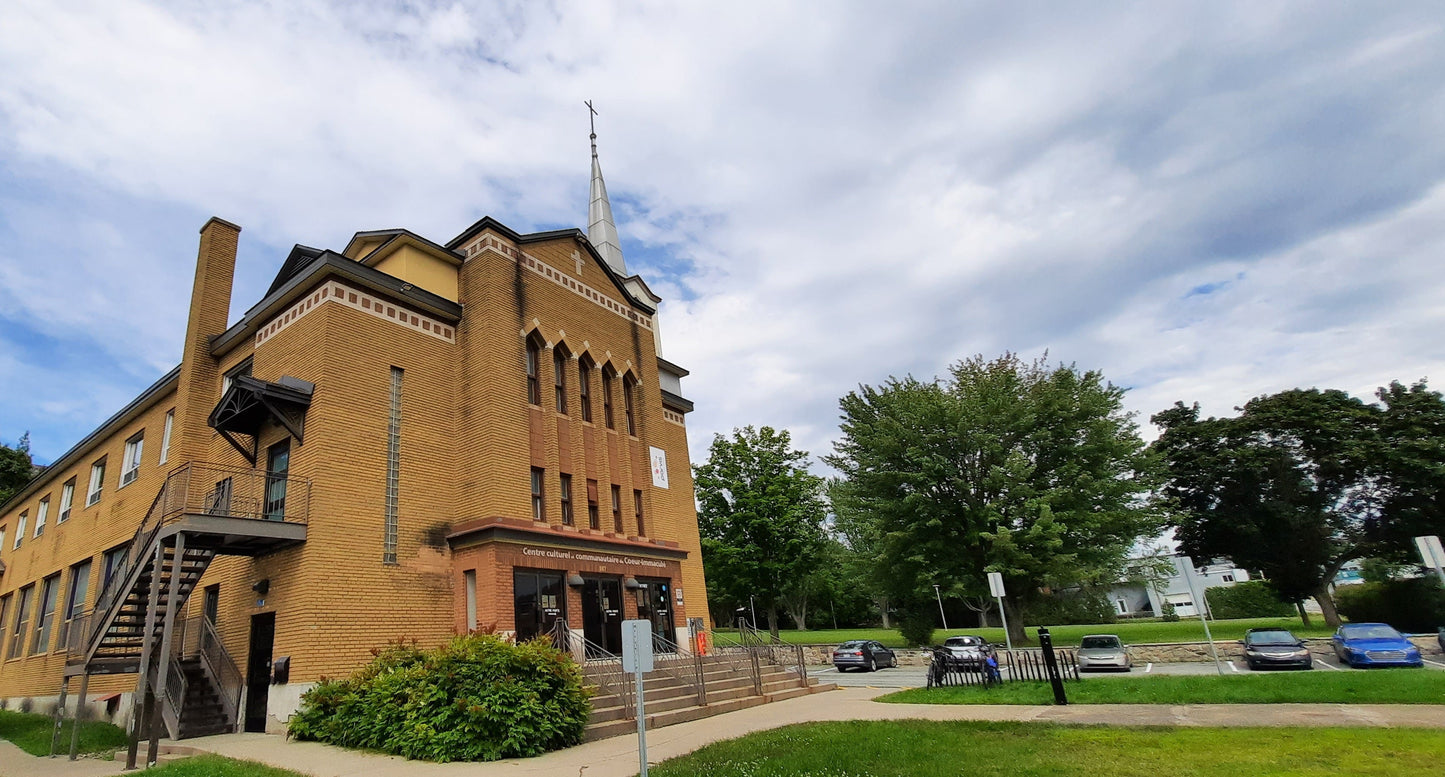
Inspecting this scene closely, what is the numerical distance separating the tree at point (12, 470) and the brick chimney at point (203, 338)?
2696 cm

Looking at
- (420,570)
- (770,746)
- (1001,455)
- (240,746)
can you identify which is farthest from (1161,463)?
(240,746)

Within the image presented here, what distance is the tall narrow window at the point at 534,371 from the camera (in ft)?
64.3

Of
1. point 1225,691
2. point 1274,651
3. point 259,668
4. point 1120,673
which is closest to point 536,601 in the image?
point 259,668

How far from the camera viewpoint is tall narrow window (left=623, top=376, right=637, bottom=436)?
913 inches

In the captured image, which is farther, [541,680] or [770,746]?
[541,680]

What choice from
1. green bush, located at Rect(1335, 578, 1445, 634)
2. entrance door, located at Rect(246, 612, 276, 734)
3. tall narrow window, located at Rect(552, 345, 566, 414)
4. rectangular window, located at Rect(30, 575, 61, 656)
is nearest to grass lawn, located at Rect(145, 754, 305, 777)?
entrance door, located at Rect(246, 612, 276, 734)

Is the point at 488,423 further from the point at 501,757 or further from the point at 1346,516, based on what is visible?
the point at 1346,516

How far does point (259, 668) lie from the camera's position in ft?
48.7

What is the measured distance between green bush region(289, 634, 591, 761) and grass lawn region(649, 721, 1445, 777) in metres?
2.75

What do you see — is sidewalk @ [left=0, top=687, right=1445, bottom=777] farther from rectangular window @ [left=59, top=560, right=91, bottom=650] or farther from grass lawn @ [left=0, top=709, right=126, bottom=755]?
rectangular window @ [left=59, top=560, right=91, bottom=650]

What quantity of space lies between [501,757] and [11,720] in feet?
66.9

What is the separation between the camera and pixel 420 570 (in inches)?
640

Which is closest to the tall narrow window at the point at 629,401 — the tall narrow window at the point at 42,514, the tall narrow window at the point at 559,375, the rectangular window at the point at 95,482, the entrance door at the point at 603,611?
the tall narrow window at the point at 559,375

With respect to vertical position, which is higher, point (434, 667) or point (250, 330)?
point (250, 330)
